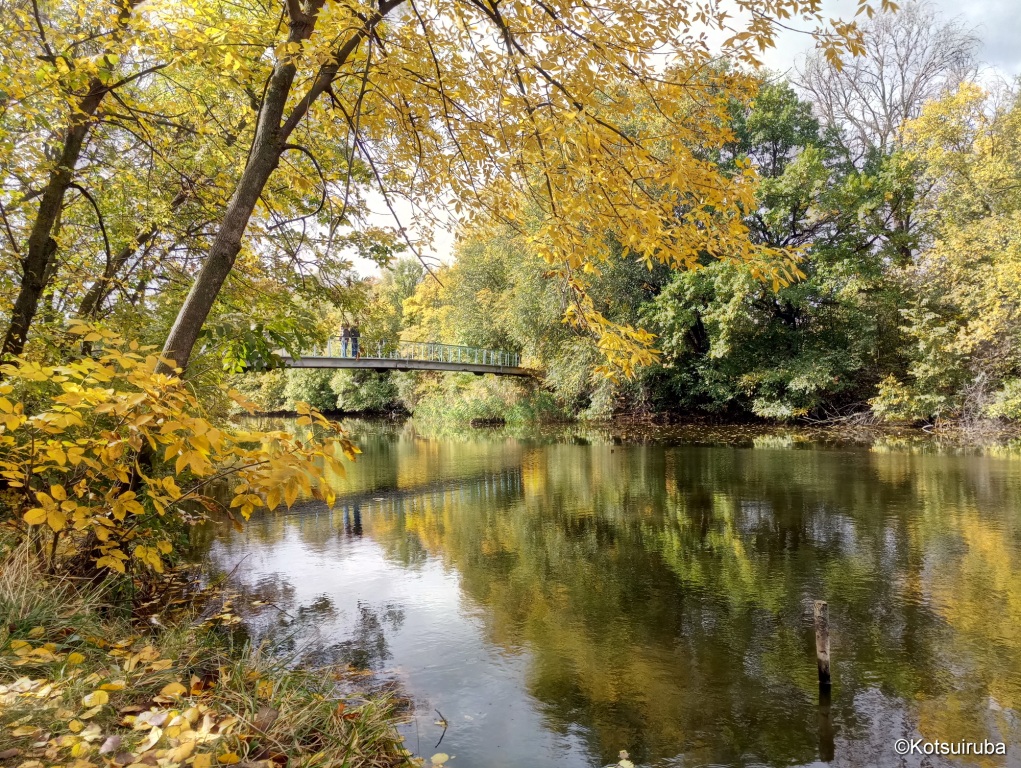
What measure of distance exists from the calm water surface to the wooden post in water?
188mm

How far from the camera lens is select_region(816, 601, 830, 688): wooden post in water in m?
4.00

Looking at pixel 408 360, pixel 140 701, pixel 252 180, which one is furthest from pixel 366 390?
pixel 140 701

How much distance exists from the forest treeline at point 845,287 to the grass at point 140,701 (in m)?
12.0

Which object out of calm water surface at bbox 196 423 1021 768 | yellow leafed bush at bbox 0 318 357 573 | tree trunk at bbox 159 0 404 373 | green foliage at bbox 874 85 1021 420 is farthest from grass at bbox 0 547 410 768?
green foliage at bbox 874 85 1021 420

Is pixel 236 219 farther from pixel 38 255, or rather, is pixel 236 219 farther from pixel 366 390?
pixel 366 390

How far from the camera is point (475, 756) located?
12.2ft

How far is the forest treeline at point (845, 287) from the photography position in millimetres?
16938

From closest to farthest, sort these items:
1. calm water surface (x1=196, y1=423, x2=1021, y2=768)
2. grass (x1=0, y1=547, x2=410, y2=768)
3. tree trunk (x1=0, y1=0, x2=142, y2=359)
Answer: grass (x1=0, y1=547, x2=410, y2=768) < calm water surface (x1=196, y1=423, x2=1021, y2=768) < tree trunk (x1=0, y1=0, x2=142, y2=359)

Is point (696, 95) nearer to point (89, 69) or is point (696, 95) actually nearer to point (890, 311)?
point (89, 69)

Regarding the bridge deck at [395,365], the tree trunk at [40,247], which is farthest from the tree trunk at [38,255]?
the bridge deck at [395,365]

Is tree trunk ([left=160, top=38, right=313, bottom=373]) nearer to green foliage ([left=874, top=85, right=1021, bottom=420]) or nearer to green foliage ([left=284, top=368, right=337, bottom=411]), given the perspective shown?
green foliage ([left=874, top=85, right=1021, bottom=420])

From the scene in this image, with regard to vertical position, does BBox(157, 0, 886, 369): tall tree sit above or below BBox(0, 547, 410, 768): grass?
above

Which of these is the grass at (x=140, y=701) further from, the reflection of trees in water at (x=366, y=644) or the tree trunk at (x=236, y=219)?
the tree trunk at (x=236, y=219)

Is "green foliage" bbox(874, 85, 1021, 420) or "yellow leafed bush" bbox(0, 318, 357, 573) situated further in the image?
"green foliage" bbox(874, 85, 1021, 420)
